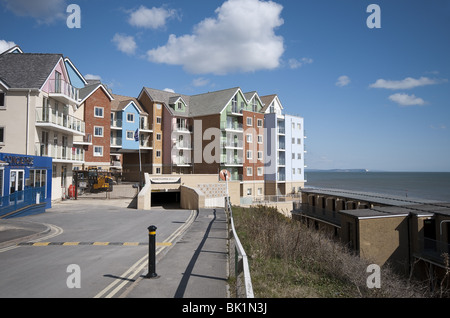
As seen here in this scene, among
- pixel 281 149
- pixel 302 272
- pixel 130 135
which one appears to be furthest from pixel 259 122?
pixel 302 272

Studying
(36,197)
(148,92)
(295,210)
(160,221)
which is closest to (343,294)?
(160,221)

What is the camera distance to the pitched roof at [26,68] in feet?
84.3

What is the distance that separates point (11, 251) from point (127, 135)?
3625cm

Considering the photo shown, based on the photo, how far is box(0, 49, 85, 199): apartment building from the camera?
25.1 meters

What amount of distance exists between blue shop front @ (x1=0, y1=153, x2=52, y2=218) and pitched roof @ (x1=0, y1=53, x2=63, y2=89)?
22.0ft

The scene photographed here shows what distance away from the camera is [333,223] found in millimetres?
30172

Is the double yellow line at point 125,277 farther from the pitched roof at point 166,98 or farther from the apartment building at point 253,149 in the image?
the apartment building at point 253,149

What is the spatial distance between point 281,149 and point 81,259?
49.2 metres

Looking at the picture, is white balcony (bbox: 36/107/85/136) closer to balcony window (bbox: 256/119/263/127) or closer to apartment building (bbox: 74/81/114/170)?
apartment building (bbox: 74/81/114/170)

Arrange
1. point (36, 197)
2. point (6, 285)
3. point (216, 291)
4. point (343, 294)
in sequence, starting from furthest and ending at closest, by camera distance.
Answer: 1. point (36, 197)
2. point (343, 294)
3. point (6, 285)
4. point (216, 291)

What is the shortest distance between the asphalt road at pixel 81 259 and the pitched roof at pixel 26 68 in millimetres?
14075

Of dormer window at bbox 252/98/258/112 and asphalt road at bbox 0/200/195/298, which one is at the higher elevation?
dormer window at bbox 252/98/258/112

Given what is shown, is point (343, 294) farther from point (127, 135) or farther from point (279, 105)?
point (279, 105)

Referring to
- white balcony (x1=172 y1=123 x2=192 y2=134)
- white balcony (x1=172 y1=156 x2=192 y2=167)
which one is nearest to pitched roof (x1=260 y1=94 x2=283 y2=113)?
white balcony (x1=172 y1=123 x2=192 y2=134)
